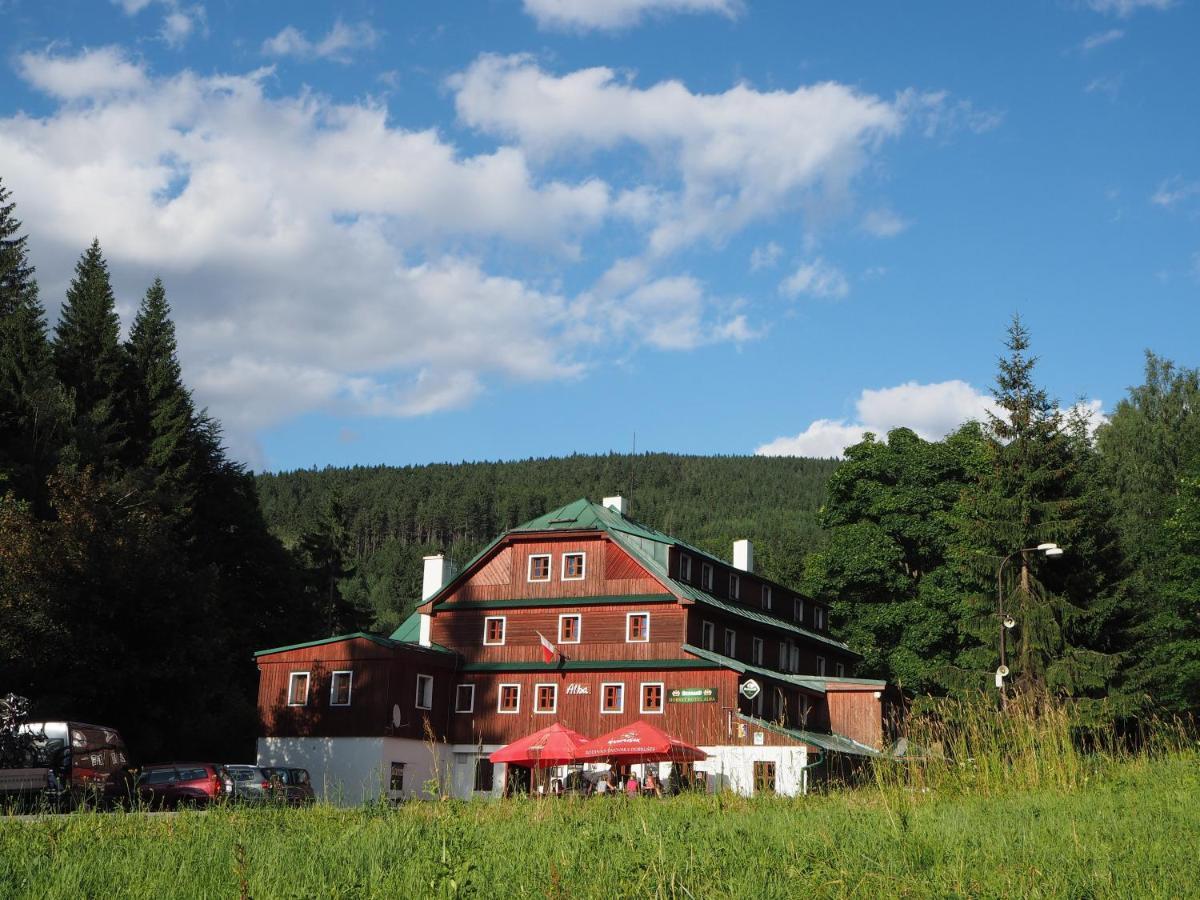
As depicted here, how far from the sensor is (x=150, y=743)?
128ft

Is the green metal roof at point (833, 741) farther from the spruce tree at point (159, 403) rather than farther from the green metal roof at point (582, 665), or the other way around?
the spruce tree at point (159, 403)

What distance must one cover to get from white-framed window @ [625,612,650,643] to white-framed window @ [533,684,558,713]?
149 inches

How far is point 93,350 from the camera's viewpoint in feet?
210

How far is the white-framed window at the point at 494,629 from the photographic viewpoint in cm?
4994

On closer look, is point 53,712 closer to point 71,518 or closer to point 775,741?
point 71,518

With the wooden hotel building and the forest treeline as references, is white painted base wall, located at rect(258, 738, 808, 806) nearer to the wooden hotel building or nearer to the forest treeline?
the wooden hotel building

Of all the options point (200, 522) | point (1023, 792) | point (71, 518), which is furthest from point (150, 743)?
point (1023, 792)

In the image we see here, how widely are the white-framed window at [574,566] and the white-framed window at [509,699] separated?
4985mm

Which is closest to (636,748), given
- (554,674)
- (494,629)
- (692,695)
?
(692,695)

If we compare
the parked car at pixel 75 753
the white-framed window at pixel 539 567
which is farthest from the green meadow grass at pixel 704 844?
the white-framed window at pixel 539 567

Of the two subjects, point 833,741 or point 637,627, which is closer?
point 833,741

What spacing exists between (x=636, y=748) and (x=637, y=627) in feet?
57.2

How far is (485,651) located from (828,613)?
64.5 ft

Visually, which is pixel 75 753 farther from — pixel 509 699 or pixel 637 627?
pixel 637 627
